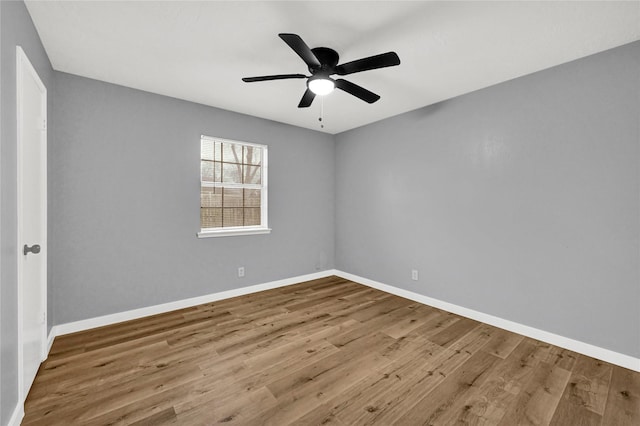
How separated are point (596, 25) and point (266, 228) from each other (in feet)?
12.5

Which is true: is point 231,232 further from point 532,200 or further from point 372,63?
point 532,200

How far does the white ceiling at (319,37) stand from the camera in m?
1.79

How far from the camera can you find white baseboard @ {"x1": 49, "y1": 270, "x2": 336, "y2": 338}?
2648 millimetres

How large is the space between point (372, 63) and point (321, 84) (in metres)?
0.46

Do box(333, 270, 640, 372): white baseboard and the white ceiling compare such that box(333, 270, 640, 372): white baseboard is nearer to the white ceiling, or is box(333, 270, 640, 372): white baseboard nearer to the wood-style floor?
A: the wood-style floor

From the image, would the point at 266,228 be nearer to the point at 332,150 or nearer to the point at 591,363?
the point at 332,150

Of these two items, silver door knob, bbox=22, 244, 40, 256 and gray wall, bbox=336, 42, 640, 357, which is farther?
gray wall, bbox=336, 42, 640, 357

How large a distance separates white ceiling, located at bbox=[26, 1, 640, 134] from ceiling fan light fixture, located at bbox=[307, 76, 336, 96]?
11.7 inches

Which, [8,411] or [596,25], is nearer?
[8,411]

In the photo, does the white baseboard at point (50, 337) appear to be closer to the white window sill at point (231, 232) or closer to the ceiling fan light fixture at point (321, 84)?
the white window sill at point (231, 232)

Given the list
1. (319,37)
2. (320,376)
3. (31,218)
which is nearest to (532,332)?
(320,376)

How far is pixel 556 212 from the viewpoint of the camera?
2.49 m

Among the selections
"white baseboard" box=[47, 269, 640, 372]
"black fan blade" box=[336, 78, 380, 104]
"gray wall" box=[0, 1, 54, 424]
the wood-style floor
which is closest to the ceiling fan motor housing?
"black fan blade" box=[336, 78, 380, 104]

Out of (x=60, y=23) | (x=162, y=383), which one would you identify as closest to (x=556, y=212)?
(x=162, y=383)
